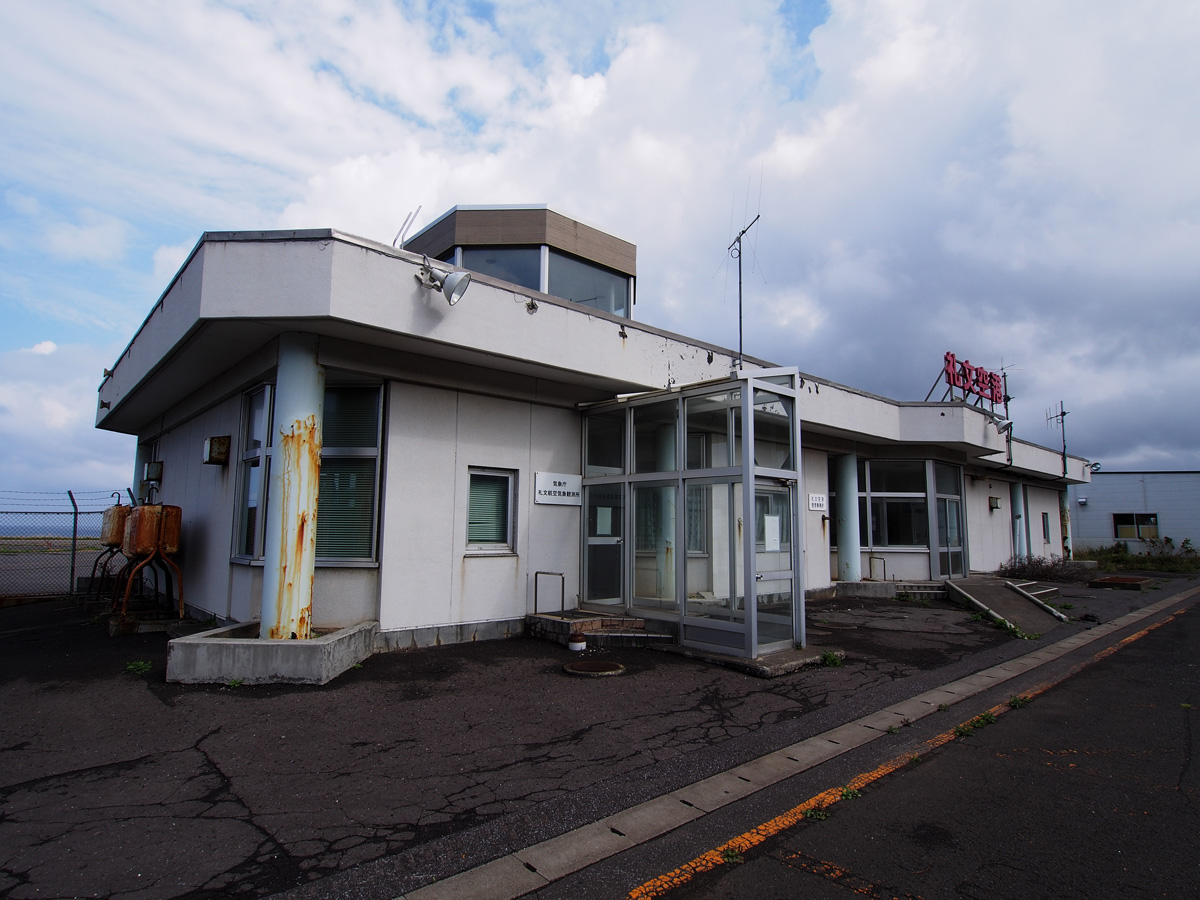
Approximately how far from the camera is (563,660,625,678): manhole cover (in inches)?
290

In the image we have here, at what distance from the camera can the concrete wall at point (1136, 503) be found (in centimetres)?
3793

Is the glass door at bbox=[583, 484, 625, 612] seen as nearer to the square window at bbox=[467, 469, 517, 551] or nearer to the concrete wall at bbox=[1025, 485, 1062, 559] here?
the square window at bbox=[467, 469, 517, 551]

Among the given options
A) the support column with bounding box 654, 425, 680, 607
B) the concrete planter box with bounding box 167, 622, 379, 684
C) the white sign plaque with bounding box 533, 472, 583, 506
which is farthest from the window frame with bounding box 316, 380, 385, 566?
the support column with bounding box 654, 425, 680, 607

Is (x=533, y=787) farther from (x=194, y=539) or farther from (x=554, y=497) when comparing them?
(x=194, y=539)

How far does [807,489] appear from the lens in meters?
15.4

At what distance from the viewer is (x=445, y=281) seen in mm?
7582

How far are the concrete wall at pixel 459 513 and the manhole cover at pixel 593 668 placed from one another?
1.93 m

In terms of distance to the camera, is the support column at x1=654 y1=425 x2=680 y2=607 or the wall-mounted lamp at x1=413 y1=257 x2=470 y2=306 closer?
the wall-mounted lamp at x1=413 y1=257 x2=470 y2=306

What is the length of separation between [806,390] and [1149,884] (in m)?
10.8

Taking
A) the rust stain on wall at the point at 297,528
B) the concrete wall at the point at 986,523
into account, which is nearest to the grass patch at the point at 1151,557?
the concrete wall at the point at 986,523

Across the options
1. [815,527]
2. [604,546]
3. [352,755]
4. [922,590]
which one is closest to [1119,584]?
[922,590]

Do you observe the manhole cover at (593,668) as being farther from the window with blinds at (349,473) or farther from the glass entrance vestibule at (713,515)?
the window with blinds at (349,473)

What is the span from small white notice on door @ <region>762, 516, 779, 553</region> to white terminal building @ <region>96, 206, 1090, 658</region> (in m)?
0.03

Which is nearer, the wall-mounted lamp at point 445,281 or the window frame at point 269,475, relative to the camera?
the wall-mounted lamp at point 445,281
